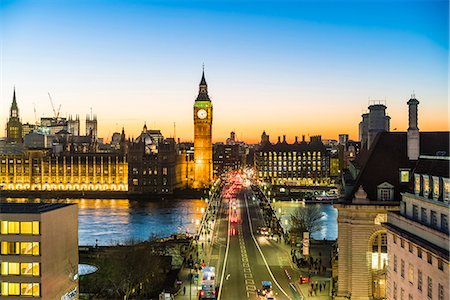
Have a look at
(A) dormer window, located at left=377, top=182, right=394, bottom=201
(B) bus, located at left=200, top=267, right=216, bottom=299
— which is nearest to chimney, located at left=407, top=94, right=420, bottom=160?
(A) dormer window, located at left=377, top=182, right=394, bottom=201

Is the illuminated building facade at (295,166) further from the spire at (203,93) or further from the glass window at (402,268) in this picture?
the glass window at (402,268)

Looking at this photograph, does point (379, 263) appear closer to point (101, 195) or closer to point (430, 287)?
point (430, 287)

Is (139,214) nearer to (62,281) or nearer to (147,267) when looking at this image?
(147,267)

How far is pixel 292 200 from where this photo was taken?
107 m

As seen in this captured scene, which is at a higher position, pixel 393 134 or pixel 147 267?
pixel 393 134

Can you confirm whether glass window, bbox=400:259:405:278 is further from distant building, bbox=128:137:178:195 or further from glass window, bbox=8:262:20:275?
distant building, bbox=128:137:178:195

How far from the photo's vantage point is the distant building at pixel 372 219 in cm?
2706

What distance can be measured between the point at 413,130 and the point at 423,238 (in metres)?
8.77

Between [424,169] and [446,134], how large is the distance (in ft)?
19.7

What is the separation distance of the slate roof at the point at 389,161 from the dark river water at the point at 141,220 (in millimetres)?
29876

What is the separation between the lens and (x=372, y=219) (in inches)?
1070

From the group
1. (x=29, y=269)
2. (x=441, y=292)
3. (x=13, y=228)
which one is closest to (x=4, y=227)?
(x=13, y=228)

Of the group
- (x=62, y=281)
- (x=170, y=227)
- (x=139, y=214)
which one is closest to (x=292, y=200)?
(x=139, y=214)

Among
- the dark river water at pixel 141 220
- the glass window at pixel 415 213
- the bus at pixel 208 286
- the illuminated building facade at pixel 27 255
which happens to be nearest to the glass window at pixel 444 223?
the glass window at pixel 415 213
